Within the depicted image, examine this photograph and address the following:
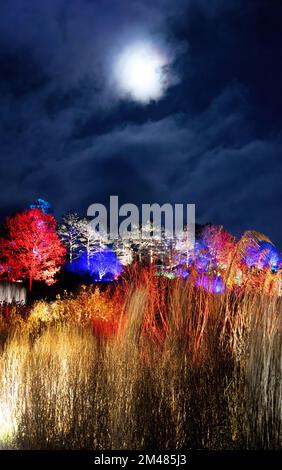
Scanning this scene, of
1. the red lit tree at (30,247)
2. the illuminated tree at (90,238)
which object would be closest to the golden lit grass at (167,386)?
the red lit tree at (30,247)

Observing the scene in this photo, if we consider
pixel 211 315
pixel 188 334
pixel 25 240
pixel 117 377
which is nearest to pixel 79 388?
pixel 117 377

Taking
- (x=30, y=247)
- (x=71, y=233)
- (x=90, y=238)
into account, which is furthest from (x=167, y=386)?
(x=71, y=233)

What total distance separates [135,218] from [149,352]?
3358cm

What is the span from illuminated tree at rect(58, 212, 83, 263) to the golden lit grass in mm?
28634

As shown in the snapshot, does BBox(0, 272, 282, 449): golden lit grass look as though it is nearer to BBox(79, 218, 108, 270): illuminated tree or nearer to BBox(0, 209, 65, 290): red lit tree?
BBox(0, 209, 65, 290): red lit tree

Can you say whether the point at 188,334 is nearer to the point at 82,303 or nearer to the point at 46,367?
the point at 46,367

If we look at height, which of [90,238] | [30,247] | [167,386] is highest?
[90,238]

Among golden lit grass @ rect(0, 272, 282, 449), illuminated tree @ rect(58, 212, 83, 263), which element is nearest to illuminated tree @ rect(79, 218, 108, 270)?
illuminated tree @ rect(58, 212, 83, 263)

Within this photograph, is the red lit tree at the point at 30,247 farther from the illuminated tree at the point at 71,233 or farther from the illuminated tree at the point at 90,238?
the illuminated tree at the point at 90,238

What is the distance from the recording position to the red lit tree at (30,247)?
2594 cm

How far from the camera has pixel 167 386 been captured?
3.29m

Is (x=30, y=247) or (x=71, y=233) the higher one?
(x=71, y=233)

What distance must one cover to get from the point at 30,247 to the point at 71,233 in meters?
6.63

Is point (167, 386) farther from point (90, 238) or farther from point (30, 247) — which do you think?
point (90, 238)
